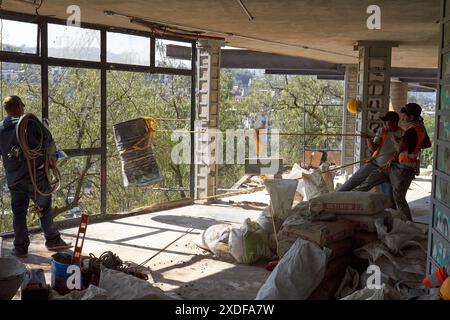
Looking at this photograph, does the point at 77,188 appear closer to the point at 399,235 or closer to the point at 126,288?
the point at 399,235

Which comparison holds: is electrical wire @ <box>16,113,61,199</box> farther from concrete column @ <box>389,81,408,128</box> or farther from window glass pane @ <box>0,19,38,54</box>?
concrete column @ <box>389,81,408,128</box>

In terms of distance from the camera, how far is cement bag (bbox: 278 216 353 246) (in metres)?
5.02

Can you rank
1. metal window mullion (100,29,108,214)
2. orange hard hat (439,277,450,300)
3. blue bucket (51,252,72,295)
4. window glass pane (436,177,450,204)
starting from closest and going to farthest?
orange hard hat (439,277,450,300)
window glass pane (436,177,450,204)
blue bucket (51,252,72,295)
metal window mullion (100,29,108,214)

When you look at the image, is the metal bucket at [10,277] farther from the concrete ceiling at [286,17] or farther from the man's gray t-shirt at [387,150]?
the man's gray t-shirt at [387,150]

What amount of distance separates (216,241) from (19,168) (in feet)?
7.34

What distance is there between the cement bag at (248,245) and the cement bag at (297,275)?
1.39 meters

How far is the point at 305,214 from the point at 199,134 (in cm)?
431

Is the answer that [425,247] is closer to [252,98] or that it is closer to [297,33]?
[297,33]

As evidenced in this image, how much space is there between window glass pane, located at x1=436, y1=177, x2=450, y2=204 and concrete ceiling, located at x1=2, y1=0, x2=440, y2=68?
2281 millimetres

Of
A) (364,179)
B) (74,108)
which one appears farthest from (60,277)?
(74,108)

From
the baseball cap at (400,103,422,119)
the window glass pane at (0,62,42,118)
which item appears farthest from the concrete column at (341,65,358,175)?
the baseball cap at (400,103,422,119)

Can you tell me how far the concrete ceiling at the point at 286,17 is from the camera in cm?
607

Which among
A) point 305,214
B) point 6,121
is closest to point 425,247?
point 305,214

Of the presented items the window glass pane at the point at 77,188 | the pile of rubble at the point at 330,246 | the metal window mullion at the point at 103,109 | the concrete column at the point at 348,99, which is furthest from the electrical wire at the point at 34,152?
the concrete column at the point at 348,99
